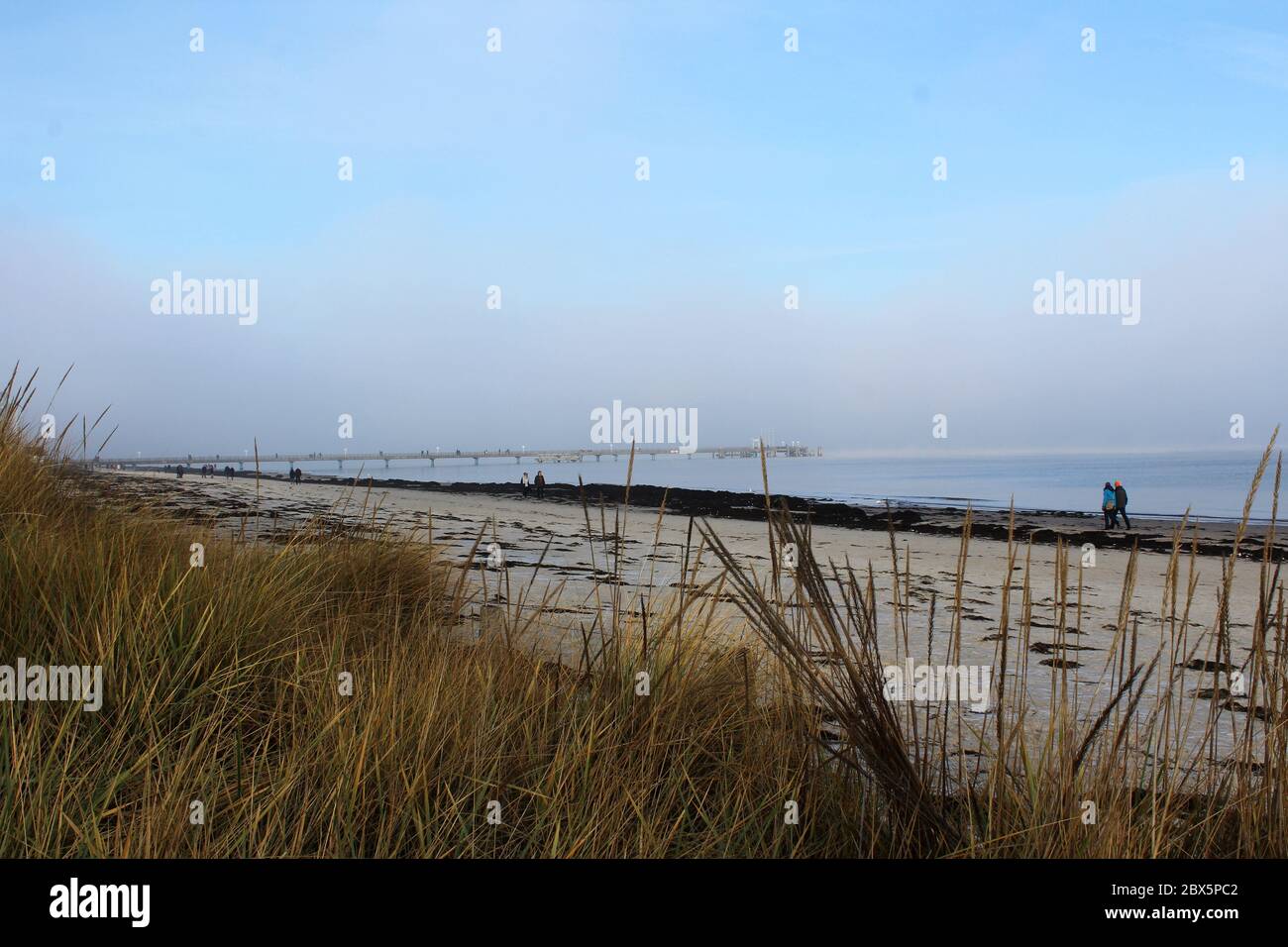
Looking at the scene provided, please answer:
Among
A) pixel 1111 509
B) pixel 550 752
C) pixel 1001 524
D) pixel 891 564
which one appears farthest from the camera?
pixel 1111 509

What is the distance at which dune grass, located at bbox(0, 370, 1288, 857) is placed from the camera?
2.10m

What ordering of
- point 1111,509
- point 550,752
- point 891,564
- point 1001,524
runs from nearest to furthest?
point 550,752 < point 891,564 < point 1001,524 < point 1111,509

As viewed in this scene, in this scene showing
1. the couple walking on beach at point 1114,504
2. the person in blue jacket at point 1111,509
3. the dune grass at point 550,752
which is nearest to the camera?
the dune grass at point 550,752

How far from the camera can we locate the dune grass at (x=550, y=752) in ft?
6.90

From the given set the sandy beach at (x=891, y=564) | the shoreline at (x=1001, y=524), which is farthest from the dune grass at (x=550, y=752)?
the shoreline at (x=1001, y=524)

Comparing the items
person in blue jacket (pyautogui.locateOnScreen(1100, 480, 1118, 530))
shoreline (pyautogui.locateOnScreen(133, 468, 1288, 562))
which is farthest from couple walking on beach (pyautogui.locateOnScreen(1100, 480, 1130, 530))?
shoreline (pyautogui.locateOnScreen(133, 468, 1288, 562))

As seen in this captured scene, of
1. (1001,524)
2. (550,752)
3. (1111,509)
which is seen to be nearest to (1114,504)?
(1111,509)

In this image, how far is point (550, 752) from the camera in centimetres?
266

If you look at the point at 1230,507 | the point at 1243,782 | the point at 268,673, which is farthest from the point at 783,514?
the point at 1230,507

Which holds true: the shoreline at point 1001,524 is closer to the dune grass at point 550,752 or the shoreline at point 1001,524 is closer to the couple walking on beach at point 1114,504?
the couple walking on beach at point 1114,504

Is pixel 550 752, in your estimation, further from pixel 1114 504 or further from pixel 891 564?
pixel 1114 504

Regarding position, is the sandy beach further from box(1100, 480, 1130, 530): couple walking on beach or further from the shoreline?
box(1100, 480, 1130, 530): couple walking on beach

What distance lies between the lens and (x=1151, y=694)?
4.19m
